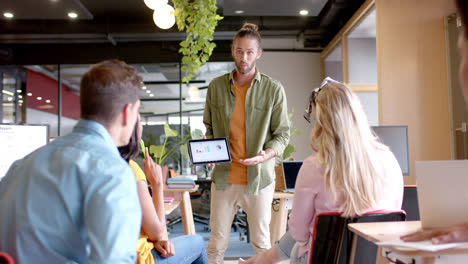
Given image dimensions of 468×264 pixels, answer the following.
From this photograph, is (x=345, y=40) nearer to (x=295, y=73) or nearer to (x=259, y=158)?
(x=295, y=73)

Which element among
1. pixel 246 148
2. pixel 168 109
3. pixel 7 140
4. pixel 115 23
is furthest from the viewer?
pixel 168 109

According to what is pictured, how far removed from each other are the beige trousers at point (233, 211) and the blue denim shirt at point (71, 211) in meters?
1.60

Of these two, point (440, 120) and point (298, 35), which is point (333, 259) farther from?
point (298, 35)

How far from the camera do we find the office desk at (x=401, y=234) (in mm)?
978

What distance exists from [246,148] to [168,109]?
6.64m

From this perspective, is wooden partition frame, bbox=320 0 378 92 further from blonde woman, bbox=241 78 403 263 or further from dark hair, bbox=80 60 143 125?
dark hair, bbox=80 60 143 125

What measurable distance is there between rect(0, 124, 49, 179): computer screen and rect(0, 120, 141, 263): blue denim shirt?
63.7 inches

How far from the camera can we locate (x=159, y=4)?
163 inches

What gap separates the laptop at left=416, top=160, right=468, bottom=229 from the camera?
119 cm

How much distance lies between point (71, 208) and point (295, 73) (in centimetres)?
776

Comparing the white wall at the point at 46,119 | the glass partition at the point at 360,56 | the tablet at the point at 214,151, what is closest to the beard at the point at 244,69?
the tablet at the point at 214,151

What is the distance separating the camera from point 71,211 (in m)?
0.89

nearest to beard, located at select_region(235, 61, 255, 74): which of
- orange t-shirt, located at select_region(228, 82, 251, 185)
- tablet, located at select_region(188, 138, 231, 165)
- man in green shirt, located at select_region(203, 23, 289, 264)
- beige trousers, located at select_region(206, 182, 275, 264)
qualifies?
man in green shirt, located at select_region(203, 23, 289, 264)

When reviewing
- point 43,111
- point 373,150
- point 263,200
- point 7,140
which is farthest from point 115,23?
point 373,150
